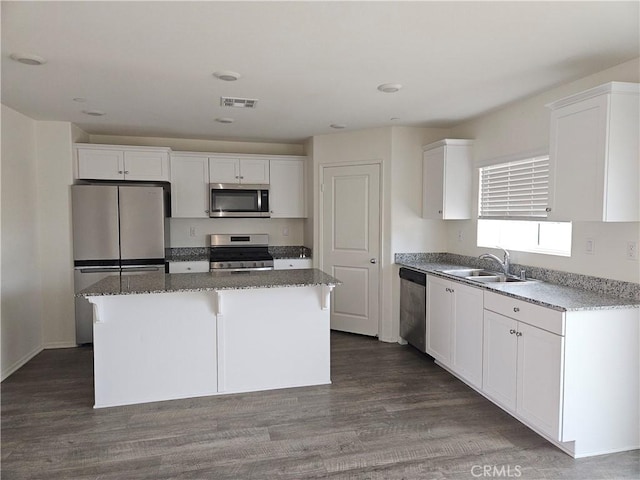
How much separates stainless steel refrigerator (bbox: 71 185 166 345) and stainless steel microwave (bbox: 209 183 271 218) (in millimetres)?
699

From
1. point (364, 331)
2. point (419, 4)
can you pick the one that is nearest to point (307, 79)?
point (419, 4)

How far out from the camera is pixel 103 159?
4621 mm

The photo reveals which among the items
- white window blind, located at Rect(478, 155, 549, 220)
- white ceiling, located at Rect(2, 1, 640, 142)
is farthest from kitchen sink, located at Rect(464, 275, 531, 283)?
white ceiling, located at Rect(2, 1, 640, 142)

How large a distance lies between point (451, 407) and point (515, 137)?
2298 millimetres

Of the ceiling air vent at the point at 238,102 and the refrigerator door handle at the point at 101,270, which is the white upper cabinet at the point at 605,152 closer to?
the ceiling air vent at the point at 238,102

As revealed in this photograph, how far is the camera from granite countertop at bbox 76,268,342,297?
9.61ft

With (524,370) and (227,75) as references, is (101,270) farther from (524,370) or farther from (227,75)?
A: (524,370)

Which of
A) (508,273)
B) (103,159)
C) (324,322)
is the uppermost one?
(103,159)

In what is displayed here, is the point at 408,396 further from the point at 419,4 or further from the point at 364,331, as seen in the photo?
the point at 419,4

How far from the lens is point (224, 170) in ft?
17.0

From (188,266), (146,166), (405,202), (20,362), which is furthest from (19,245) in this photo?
(405,202)

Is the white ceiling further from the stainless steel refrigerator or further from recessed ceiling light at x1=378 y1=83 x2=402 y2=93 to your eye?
the stainless steel refrigerator

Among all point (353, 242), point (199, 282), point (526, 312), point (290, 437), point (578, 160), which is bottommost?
point (290, 437)

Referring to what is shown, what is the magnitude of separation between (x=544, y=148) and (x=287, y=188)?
3013 millimetres
